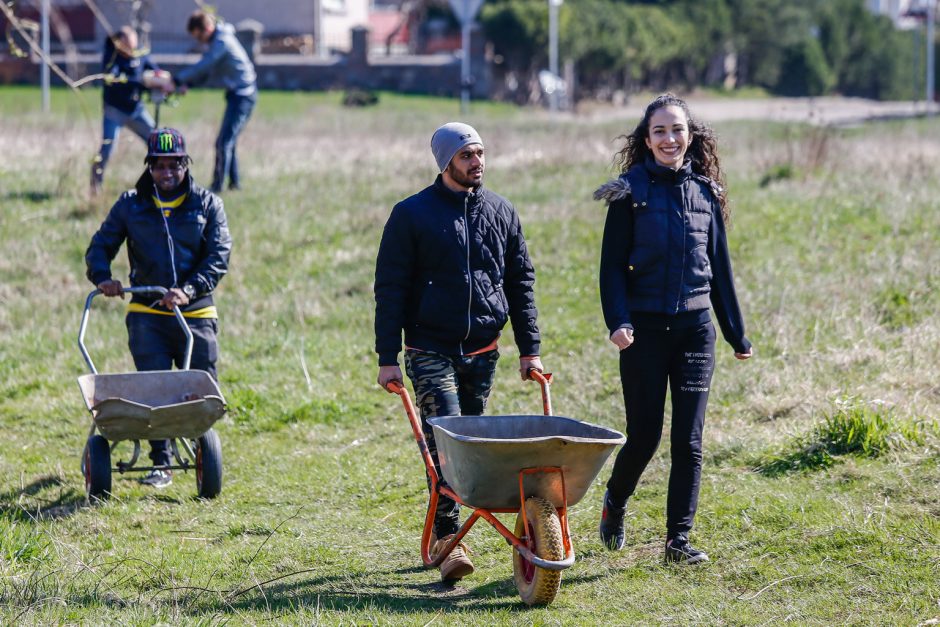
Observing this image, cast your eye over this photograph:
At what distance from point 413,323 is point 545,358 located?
4.23 metres

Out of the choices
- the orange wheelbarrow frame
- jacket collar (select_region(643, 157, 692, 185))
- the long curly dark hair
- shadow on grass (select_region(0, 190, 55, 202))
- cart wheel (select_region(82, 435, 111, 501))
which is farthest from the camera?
shadow on grass (select_region(0, 190, 55, 202))

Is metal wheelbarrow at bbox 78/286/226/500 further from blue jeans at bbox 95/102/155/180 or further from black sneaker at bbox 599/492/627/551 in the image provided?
blue jeans at bbox 95/102/155/180

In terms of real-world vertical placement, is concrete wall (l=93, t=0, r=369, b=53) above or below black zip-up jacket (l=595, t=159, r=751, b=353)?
above

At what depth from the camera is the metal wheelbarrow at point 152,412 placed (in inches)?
264

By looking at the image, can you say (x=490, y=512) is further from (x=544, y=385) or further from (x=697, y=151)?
(x=697, y=151)

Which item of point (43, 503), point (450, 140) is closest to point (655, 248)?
point (450, 140)

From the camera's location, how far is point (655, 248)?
5.54 metres

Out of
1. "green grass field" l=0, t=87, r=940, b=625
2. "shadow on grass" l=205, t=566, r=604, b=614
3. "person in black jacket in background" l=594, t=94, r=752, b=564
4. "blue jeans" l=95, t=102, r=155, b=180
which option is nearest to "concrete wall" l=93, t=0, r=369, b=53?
"blue jeans" l=95, t=102, r=155, b=180

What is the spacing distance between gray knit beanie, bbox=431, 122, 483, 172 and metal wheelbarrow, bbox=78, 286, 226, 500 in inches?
81.5

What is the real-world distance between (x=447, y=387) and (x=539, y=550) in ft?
3.20

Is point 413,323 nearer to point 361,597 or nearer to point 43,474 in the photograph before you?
point 361,597

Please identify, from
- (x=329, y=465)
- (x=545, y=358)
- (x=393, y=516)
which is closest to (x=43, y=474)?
(x=329, y=465)

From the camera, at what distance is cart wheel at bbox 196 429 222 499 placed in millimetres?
7301

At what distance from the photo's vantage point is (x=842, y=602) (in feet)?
16.9
